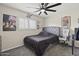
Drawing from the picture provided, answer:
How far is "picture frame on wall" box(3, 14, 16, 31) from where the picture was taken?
133cm

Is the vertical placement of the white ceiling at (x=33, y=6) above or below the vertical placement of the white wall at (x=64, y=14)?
above

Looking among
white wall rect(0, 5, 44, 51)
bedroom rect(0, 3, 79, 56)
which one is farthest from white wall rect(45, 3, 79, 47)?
white wall rect(0, 5, 44, 51)

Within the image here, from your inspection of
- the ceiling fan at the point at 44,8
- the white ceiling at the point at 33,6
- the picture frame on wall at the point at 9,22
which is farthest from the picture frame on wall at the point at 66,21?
the picture frame on wall at the point at 9,22

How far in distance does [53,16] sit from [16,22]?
69 centimetres

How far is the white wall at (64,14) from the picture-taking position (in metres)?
1.38

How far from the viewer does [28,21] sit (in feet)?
4.87

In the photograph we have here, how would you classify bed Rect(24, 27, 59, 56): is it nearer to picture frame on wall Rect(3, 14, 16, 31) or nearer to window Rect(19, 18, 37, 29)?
window Rect(19, 18, 37, 29)

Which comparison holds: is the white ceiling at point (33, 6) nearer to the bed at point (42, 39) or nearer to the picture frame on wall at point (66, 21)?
the picture frame on wall at point (66, 21)

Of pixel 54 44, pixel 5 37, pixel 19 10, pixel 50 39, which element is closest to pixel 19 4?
pixel 19 10

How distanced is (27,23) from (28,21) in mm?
42

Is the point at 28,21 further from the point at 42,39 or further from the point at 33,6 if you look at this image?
the point at 42,39

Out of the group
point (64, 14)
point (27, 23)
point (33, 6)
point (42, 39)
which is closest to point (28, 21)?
point (27, 23)

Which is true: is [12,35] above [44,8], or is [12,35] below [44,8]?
below

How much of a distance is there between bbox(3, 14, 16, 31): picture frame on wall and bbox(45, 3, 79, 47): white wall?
60 centimetres
